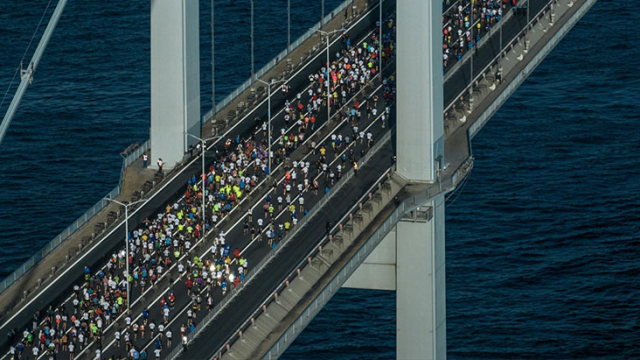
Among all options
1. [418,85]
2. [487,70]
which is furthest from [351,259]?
[487,70]

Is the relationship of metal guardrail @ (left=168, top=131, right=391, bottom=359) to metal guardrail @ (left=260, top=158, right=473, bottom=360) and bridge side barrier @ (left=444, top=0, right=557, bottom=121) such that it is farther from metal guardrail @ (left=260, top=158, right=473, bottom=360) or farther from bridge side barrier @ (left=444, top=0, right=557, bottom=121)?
bridge side barrier @ (left=444, top=0, right=557, bottom=121)

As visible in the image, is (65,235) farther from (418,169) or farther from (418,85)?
(418,85)

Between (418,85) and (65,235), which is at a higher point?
(418,85)

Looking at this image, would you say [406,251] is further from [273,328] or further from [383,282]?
[273,328]

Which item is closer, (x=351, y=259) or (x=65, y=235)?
(x=351, y=259)

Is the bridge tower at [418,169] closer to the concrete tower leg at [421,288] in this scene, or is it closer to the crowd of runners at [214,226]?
the concrete tower leg at [421,288]

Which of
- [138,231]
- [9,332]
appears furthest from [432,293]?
[9,332]
